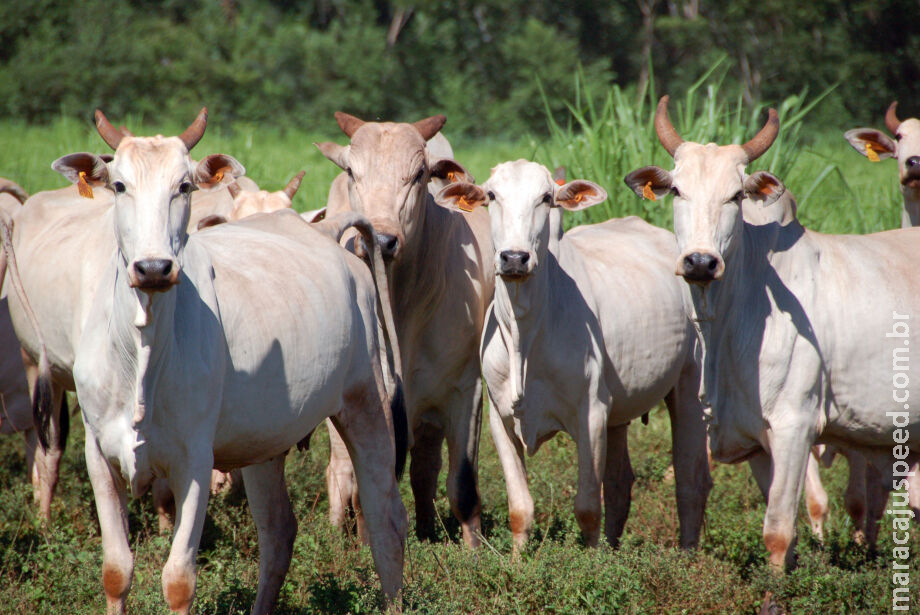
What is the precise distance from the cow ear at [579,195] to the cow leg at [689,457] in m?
1.45

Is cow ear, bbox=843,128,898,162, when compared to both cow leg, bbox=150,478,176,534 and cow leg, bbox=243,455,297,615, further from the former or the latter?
cow leg, bbox=150,478,176,534

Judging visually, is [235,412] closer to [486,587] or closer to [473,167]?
[486,587]

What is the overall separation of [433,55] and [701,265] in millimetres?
30079

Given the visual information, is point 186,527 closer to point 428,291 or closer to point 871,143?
point 428,291

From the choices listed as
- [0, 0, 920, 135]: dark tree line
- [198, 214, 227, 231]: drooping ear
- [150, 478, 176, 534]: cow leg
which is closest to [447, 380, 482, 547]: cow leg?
[150, 478, 176, 534]: cow leg

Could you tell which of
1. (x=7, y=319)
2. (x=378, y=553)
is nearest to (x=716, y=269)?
(x=378, y=553)

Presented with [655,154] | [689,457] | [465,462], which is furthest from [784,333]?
[655,154]

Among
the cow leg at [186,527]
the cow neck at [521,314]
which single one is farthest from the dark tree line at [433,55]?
the cow leg at [186,527]

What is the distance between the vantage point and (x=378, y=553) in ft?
16.4

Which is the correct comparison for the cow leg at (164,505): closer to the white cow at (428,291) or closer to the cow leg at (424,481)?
the white cow at (428,291)

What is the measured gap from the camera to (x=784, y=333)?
520 centimetres

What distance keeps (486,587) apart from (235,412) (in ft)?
5.19

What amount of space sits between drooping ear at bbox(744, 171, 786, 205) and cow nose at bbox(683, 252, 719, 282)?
497 mm

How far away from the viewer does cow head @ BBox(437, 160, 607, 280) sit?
17.4 ft
